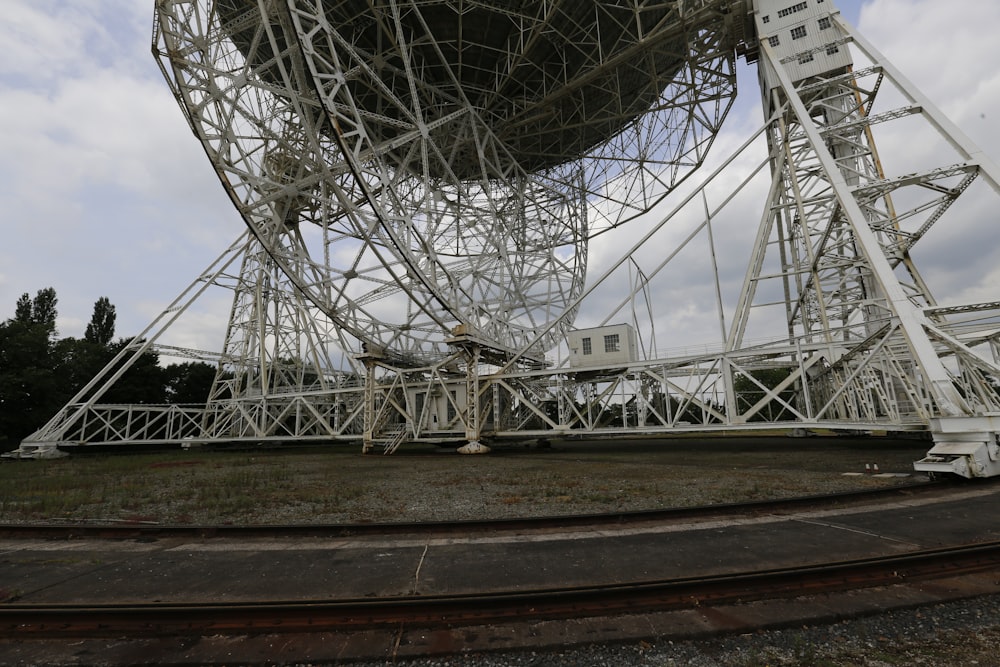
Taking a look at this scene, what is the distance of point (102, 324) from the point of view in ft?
175

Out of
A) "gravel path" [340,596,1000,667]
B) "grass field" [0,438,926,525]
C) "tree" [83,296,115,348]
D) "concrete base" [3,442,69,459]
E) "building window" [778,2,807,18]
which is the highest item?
"building window" [778,2,807,18]

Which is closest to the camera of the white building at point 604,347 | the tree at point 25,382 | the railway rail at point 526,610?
the railway rail at point 526,610

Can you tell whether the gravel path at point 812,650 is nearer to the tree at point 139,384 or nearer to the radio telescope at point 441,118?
the radio telescope at point 441,118

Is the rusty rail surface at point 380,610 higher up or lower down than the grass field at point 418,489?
lower down

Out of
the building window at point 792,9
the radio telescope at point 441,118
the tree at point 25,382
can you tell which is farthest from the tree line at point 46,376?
the building window at point 792,9

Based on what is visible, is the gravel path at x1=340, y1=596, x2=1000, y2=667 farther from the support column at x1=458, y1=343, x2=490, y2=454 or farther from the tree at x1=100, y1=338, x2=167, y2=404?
the tree at x1=100, y1=338, x2=167, y2=404

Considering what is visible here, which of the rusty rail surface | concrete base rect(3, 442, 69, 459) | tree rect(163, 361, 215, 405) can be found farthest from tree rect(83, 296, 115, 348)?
the rusty rail surface

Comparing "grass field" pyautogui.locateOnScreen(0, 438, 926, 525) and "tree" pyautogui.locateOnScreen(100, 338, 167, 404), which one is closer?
"grass field" pyautogui.locateOnScreen(0, 438, 926, 525)

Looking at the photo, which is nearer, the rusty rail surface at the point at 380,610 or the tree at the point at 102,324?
the rusty rail surface at the point at 380,610

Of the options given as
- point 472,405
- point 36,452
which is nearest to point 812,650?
point 472,405

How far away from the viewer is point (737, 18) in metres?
19.3

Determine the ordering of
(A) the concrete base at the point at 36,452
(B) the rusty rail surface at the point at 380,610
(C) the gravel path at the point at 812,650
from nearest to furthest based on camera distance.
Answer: (C) the gravel path at the point at 812,650 → (B) the rusty rail surface at the point at 380,610 → (A) the concrete base at the point at 36,452

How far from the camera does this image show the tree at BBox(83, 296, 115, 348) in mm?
52531

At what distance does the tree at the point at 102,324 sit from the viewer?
172 feet
